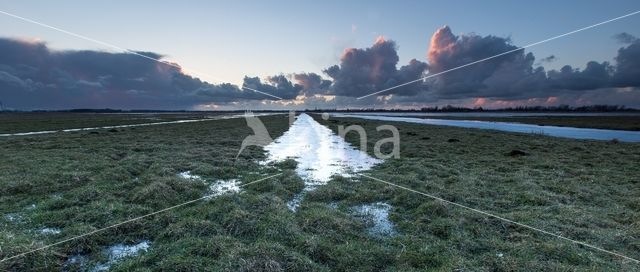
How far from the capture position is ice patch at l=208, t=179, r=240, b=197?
15004mm

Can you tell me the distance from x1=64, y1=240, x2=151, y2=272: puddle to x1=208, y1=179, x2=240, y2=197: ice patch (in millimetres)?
5340

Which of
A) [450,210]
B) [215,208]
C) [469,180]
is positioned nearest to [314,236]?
[215,208]

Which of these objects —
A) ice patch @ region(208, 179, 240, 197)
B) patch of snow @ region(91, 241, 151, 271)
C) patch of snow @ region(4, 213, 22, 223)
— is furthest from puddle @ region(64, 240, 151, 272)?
ice patch @ region(208, 179, 240, 197)

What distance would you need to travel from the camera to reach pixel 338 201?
14.1 m

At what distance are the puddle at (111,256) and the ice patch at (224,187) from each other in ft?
17.5

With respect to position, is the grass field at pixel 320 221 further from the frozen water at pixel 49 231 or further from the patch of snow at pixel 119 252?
the frozen water at pixel 49 231

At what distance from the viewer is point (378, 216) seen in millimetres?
12047

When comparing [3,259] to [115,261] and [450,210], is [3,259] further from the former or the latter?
[450,210]

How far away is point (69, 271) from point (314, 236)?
19.1ft

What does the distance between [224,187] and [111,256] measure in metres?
7.74

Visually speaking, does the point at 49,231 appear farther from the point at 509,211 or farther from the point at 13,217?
the point at 509,211

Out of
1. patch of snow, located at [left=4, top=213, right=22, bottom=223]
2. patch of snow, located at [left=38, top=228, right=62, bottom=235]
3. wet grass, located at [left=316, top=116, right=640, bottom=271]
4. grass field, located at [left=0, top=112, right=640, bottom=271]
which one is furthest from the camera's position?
patch of snow, located at [left=4, top=213, right=22, bottom=223]

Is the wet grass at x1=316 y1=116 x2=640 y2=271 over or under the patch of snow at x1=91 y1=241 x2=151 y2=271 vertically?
under

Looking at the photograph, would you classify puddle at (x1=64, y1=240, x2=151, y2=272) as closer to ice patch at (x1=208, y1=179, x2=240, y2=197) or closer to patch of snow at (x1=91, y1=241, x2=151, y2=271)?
patch of snow at (x1=91, y1=241, x2=151, y2=271)
